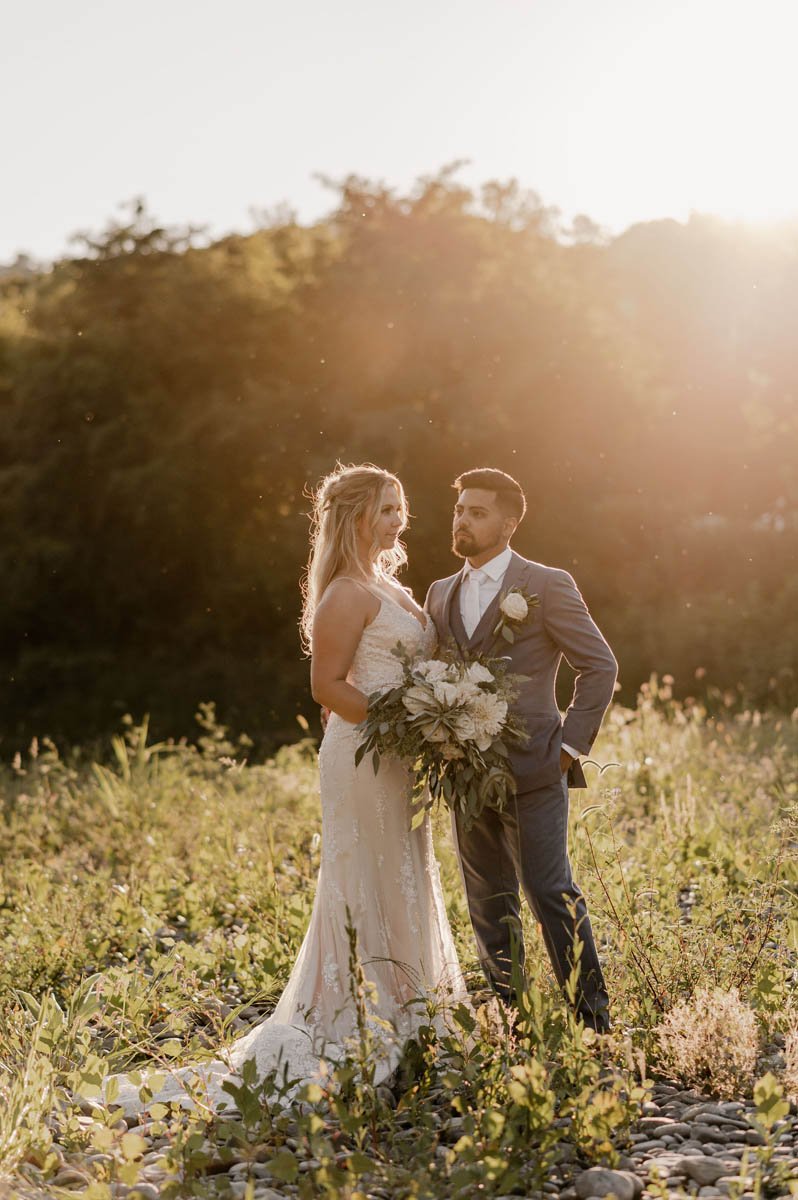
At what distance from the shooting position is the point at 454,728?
12.7ft

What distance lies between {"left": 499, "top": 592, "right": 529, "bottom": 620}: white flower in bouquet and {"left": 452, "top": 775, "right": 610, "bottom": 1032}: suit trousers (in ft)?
2.06

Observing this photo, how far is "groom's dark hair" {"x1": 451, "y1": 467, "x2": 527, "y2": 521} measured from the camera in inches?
171

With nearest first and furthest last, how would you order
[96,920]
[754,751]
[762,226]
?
[96,920]
[754,751]
[762,226]

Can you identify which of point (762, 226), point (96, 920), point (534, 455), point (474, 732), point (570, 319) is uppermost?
point (762, 226)

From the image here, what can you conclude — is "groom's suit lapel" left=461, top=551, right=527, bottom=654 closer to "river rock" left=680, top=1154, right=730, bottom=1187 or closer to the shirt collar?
the shirt collar

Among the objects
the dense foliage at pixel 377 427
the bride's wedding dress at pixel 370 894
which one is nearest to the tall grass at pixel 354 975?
the bride's wedding dress at pixel 370 894

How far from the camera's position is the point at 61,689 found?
21.0m

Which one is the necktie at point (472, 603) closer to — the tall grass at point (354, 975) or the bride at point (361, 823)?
the bride at point (361, 823)

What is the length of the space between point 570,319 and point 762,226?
424 cm

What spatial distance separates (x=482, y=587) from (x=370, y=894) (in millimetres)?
1250

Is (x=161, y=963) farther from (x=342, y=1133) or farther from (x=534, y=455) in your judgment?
(x=534, y=455)

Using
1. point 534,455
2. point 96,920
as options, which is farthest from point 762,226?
point 96,920

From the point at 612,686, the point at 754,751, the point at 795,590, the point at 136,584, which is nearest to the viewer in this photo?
the point at 612,686

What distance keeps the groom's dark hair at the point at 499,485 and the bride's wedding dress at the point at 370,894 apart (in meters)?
0.55
